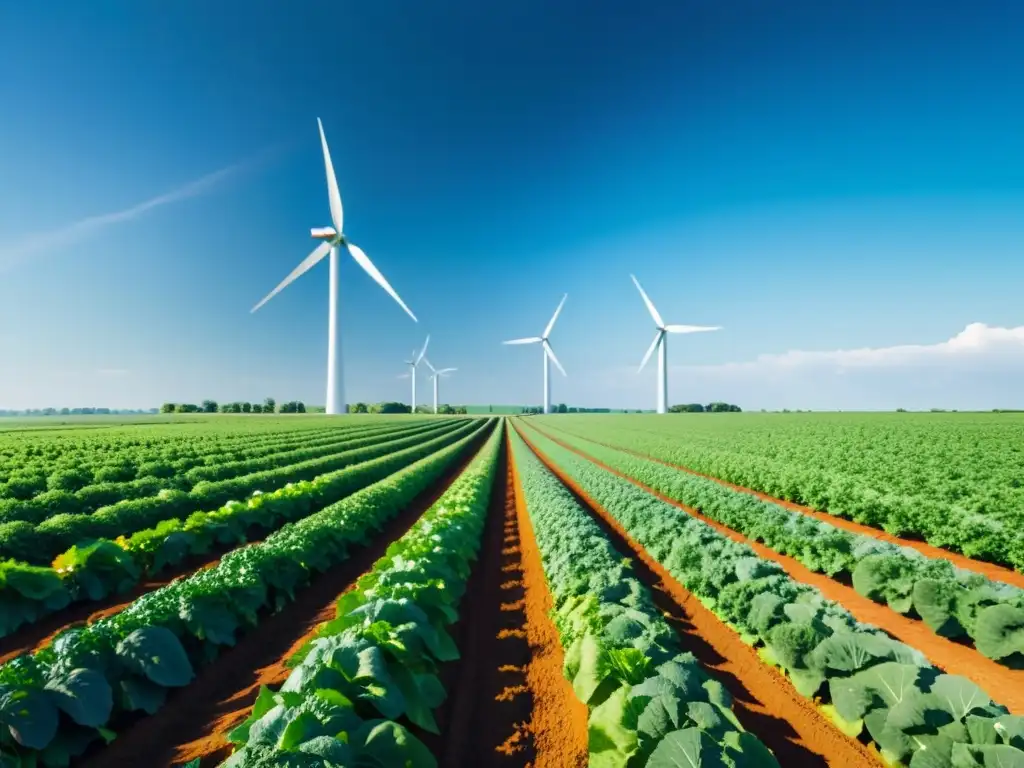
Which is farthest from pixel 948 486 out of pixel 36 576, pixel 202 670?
pixel 36 576

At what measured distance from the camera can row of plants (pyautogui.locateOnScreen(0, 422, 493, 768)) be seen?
4.59 meters

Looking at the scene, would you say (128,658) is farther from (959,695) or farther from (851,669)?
(959,695)

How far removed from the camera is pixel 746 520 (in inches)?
558

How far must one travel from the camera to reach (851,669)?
5.42m

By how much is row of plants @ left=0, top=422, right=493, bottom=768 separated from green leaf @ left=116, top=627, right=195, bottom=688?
11 millimetres

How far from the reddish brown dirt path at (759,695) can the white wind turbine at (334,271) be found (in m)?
55.1

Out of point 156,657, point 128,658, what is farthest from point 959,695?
point 128,658

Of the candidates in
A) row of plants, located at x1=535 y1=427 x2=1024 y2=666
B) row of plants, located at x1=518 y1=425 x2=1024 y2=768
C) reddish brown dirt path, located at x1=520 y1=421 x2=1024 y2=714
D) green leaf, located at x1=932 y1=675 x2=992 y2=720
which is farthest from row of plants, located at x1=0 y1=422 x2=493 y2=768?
row of plants, located at x1=535 y1=427 x2=1024 y2=666

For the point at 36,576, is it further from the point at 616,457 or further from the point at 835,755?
the point at 616,457

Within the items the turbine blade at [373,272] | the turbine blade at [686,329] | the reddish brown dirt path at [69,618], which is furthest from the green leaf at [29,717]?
the turbine blade at [686,329]

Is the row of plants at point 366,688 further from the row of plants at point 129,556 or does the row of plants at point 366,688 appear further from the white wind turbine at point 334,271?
the white wind turbine at point 334,271

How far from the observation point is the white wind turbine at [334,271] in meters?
61.5

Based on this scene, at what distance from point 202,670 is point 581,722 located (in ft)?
18.0

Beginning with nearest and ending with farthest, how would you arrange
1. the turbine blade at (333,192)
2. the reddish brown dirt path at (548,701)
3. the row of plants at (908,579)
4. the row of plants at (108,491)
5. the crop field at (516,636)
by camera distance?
the crop field at (516,636)
the reddish brown dirt path at (548,701)
the row of plants at (908,579)
the row of plants at (108,491)
the turbine blade at (333,192)
